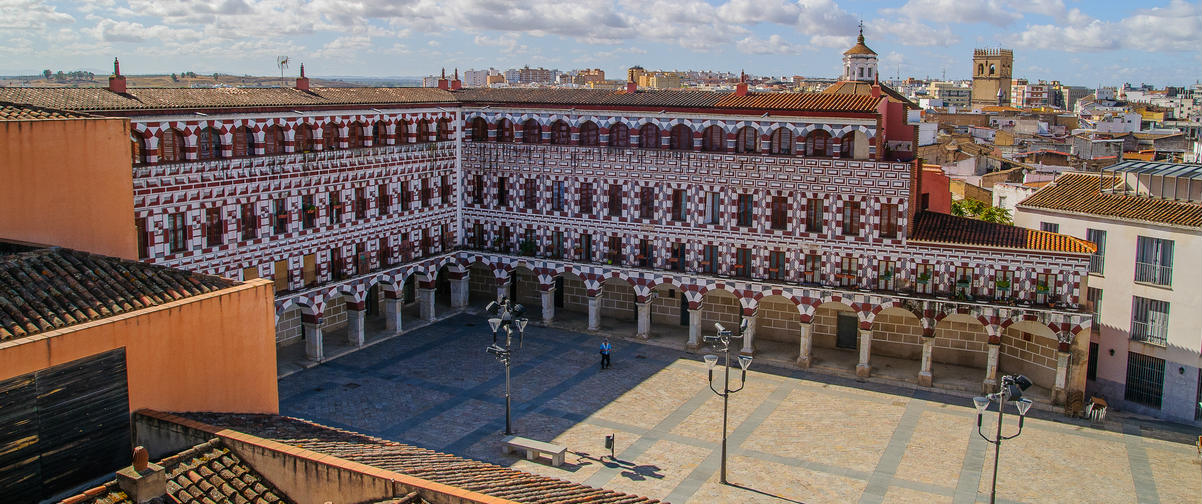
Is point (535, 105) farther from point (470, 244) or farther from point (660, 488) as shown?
point (660, 488)

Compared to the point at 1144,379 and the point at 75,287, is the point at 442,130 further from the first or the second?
the point at 1144,379

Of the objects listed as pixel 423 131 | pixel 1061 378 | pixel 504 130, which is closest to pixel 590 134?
pixel 504 130

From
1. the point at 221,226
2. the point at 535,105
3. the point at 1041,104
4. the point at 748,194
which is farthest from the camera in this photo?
the point at 1041,104

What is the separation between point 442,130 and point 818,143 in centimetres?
1860

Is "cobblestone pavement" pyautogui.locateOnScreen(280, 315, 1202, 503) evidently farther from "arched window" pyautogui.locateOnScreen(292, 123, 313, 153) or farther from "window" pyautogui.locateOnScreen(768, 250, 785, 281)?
"arched window" pyautogui.locateOnScreen(292, 123, 313, 153)

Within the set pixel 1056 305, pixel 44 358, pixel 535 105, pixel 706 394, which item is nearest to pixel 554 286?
pixel 535 105

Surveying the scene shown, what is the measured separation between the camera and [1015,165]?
222 feet

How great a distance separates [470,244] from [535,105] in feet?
26.6

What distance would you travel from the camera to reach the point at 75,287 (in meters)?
19.0

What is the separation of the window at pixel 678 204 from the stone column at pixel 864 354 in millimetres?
9654

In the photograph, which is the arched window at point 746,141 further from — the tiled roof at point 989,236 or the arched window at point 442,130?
the arched window at point 442,130

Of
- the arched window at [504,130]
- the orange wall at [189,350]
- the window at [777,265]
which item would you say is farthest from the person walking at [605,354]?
the orange wall at [189,350]

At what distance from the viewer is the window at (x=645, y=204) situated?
45406mm

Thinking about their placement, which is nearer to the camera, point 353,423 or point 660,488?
point 660,488
